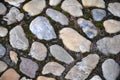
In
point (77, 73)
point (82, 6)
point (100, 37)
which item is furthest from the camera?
point (82, 6)

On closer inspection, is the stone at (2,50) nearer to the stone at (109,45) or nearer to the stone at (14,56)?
the stone at (14,56)

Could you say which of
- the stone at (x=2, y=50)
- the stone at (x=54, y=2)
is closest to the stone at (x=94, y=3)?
the stone at (x=54, y=2)

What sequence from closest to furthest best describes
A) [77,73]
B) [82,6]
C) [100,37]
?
[77,73] < [100,37] < [82,6]

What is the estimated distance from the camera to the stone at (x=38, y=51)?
1.77 metres

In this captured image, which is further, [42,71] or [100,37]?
[100,37]

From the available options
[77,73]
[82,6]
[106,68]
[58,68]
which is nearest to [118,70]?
[106,68]

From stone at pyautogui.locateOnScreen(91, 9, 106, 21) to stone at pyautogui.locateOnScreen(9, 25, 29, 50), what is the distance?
0.47 meters

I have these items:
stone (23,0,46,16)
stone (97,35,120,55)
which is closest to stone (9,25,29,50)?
stone (23,0,46,16)

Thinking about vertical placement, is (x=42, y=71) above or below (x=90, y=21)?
below

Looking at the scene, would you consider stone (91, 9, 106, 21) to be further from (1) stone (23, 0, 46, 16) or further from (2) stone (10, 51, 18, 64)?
(2) stone (10, 51, 18, 64)

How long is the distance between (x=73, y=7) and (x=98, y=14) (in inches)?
6.7

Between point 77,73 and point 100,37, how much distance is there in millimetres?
295

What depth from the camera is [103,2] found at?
6.57ft

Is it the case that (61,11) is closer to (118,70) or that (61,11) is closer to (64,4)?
(64,4)
